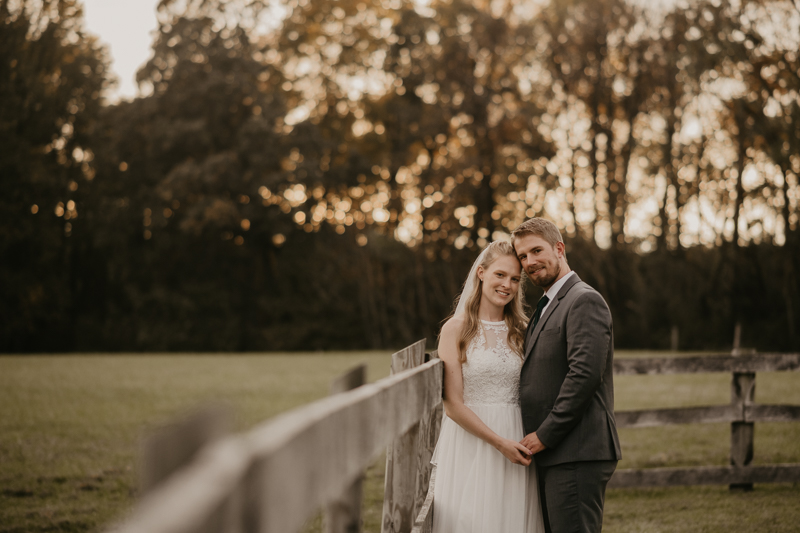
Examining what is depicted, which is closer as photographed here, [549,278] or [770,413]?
[549,278]

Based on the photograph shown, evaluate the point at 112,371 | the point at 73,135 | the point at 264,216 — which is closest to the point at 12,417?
the point at 112,371

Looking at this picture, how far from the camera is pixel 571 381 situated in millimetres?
3297

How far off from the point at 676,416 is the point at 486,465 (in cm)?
408

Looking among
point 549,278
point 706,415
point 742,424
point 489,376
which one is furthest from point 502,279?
point 742,424

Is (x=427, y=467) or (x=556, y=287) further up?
(x=556, y=287)

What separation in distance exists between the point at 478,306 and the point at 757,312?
28.0 metres

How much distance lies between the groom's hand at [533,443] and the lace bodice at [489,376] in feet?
0.86

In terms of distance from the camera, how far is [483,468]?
349 centimetres

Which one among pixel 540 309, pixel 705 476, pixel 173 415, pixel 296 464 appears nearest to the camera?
pixel 296 464

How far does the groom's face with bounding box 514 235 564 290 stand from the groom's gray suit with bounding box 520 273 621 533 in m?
0.16

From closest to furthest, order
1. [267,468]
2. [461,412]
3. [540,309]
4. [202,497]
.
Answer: [202,497], [267,468], [461,412], [540,309]

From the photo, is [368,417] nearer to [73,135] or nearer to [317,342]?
[317,342]

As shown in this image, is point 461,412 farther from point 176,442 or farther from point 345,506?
point 176,442

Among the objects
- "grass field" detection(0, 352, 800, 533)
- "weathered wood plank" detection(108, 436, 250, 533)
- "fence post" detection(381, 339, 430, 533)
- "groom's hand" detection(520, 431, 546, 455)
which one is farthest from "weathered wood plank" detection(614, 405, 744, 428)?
"weathered wood plank" detection(108, 436, 250, 533)
